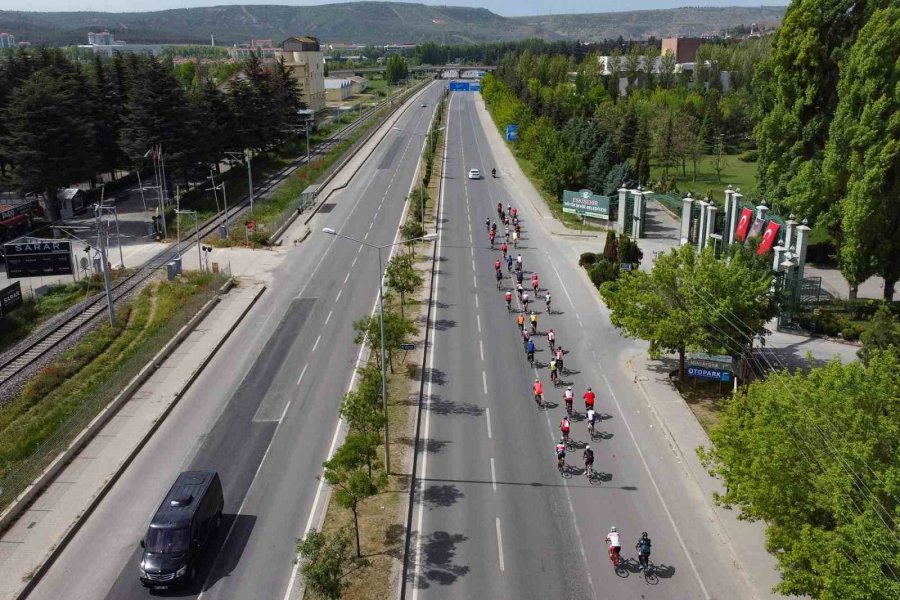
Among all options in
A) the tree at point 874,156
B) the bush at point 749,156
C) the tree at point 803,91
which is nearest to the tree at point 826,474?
the tree at point 874,156

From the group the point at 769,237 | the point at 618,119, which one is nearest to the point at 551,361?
the point at 769,237

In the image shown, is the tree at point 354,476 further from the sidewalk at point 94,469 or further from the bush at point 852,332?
the bush at point 852,332

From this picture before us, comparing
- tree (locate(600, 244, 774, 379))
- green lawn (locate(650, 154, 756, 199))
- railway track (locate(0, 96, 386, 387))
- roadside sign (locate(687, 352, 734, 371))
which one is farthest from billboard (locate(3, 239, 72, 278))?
green lawn (locate(650, 154, 756, 199))

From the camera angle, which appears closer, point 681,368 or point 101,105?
point 681,368

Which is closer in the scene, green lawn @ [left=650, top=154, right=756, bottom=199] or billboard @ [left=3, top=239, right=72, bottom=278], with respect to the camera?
billboard @ [left=3, top=239, right=72, bottom=278]

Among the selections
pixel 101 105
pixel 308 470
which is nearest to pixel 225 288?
pixel 308 470

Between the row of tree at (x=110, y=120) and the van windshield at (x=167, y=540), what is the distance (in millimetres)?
47420

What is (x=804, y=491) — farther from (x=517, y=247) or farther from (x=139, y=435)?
(x=517, y=247)

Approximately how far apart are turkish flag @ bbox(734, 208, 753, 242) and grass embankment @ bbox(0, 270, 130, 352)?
40.0 meters

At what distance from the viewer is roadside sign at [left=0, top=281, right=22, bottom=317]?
43.8m

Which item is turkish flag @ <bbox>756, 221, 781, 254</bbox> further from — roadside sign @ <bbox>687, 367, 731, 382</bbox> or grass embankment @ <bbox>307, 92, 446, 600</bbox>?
grass embankment @ <bbox>307, 92, 446, 600</bbox>

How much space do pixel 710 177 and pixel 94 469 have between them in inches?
3100

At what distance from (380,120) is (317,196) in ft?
219

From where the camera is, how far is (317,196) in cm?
7519
